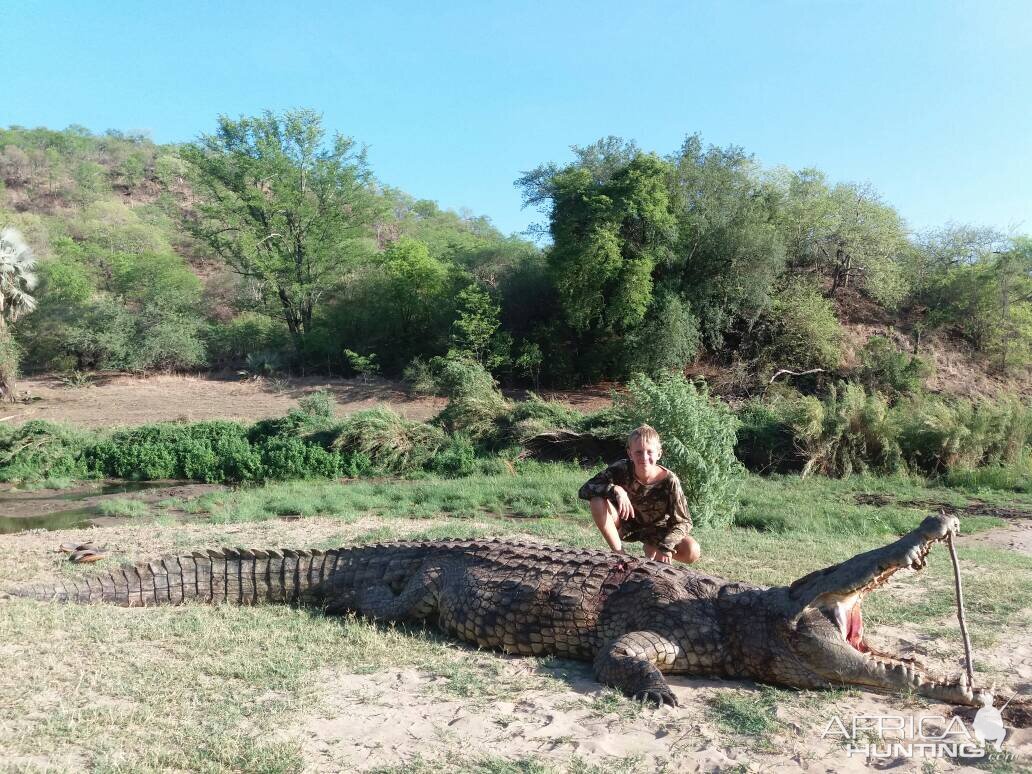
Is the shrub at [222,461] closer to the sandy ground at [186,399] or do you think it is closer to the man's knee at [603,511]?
the sandy ground at [186,399]

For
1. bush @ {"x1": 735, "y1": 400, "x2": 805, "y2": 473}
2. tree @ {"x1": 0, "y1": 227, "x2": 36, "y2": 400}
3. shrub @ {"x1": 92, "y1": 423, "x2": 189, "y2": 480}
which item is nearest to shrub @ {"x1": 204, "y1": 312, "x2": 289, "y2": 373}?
tree @ {"x1": 0, "y1": 227, "x2": 36, "y2": 400}

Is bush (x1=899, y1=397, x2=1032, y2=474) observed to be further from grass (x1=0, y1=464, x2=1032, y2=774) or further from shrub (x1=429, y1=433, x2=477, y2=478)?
shrub (x1=429, y1=433, x2=477, y2=478)

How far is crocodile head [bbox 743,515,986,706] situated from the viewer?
3.56 metres

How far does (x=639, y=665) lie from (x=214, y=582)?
3753 mm

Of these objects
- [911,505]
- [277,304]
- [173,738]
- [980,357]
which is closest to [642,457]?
[173,738]

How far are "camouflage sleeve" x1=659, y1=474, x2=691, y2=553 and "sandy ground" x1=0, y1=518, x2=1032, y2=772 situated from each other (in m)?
1.46

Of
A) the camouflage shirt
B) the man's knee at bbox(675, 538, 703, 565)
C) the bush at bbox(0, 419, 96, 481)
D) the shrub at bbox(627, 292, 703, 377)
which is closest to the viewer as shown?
the camouflage shirt

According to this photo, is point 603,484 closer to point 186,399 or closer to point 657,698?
point 657,698

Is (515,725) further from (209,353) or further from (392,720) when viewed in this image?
(209,353)

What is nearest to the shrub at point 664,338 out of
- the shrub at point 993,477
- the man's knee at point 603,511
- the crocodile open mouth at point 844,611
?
the shrub at point 993,477

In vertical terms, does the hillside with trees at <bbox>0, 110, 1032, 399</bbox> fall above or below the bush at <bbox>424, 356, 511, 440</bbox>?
above

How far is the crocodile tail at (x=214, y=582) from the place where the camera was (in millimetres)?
5547

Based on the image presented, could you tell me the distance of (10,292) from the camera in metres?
22.6

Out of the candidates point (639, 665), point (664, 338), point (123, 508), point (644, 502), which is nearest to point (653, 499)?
point (644, 502)
